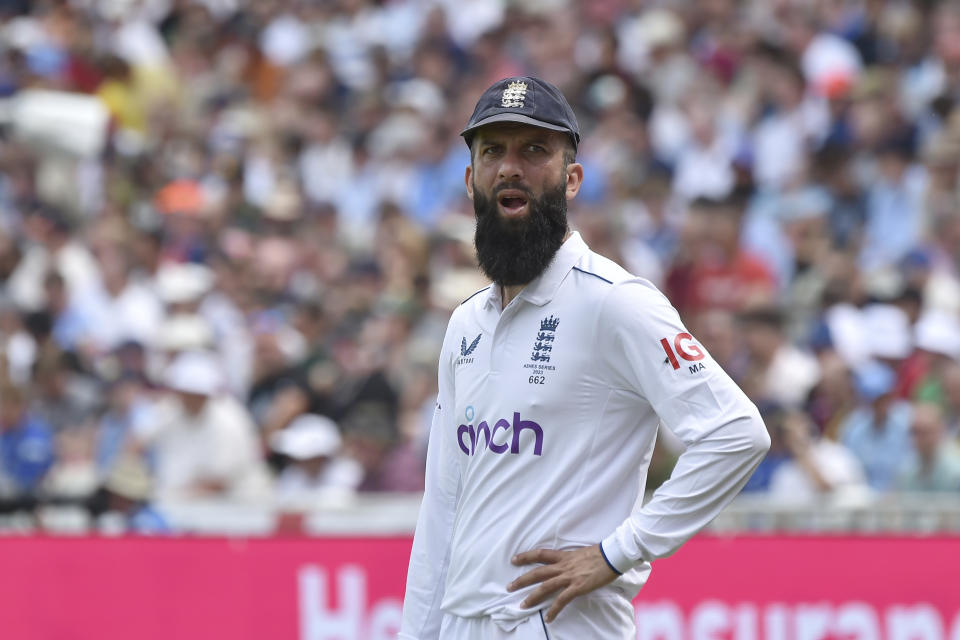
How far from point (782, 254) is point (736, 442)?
25.8 feet

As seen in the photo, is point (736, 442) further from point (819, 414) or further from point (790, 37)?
point (790, 37)

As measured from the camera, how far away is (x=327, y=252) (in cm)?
1273

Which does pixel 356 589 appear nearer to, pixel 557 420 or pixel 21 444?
pixel 21 444

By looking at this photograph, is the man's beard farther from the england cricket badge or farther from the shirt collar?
the england cricket badge

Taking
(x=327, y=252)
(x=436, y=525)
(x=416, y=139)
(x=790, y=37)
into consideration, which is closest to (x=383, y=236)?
(x=327, y=252)

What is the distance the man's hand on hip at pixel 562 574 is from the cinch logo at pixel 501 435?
274 mm

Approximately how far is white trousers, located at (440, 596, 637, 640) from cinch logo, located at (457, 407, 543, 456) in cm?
42

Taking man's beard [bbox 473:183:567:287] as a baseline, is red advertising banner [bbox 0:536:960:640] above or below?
below

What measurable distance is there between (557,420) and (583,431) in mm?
73

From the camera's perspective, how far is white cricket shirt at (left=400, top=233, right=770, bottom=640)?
3953mm

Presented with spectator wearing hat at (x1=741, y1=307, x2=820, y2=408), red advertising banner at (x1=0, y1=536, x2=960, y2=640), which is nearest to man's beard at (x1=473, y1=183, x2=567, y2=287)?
red advertising banner at (x1=0, y1=536, x2=960, y2=640)

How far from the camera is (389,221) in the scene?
1269 cm

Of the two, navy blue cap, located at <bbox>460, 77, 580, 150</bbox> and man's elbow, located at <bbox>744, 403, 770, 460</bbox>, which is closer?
man's elbow, located at <bbox>744, 403, 770, 460</bbox>

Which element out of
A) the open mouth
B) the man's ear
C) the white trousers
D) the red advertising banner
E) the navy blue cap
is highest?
the navy blue cap
